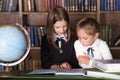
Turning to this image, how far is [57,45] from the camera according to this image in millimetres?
2545

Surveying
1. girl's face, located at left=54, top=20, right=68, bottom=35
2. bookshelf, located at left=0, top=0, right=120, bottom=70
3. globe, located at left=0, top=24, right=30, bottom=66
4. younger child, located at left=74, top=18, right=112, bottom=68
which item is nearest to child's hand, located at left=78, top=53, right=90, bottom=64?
younger child, located at left=74, top=18, right=112, bottom=68

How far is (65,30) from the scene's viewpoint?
2.49m

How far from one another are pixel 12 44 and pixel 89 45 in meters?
0.88

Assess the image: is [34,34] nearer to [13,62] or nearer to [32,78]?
[13,62]

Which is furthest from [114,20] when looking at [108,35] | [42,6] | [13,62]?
[13,62]

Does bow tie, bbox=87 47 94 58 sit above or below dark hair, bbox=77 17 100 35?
below

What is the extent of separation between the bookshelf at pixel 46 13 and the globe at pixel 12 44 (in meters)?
1.63

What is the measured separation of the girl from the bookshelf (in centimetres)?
74

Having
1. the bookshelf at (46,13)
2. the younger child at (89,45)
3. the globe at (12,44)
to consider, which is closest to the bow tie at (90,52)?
the younger child at (89,45)

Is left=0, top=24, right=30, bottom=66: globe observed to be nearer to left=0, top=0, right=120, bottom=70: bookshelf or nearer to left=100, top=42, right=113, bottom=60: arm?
left=100, top=42, right=113, bottom=60: arm

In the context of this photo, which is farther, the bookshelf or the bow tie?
the bookshelf

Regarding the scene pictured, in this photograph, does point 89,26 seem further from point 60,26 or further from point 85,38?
point 60,26

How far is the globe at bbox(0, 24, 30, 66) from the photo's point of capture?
1.63 meters

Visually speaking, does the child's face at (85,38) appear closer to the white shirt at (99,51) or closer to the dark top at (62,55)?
the white shirt at (99,51)
